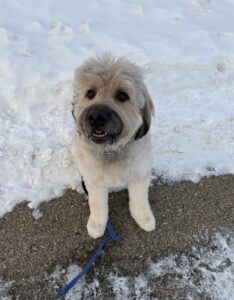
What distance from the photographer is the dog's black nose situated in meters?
3.52

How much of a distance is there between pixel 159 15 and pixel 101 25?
104 cm

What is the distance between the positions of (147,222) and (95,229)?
1.82ft

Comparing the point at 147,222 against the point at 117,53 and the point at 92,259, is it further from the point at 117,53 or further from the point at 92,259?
the point at 117,53

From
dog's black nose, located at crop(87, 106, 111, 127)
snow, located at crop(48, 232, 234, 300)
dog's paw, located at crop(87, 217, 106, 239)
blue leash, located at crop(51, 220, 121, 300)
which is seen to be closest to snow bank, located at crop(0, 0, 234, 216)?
dog's paw, located at crop(87, 217, 106, 239)

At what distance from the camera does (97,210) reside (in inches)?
178

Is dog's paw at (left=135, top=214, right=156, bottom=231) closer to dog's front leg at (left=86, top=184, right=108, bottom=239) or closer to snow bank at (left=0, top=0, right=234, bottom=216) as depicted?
dog's front leg at (left=86, top=184, right=108, bottom=239)

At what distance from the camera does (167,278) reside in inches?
172

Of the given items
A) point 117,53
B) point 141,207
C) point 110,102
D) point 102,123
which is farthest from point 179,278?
point 117,53

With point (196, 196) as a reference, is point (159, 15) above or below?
above

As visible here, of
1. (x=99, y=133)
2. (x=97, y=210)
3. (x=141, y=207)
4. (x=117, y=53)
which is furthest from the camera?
(x=117, y=53)

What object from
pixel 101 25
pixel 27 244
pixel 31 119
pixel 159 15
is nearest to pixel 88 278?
pixel 27 244

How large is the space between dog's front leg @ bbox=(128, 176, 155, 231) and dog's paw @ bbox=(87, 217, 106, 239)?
369 millimetres

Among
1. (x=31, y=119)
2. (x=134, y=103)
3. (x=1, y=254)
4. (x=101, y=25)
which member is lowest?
(x=1, y=254)

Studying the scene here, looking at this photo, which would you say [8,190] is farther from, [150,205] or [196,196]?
[196,196]
